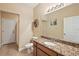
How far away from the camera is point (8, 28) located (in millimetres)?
1463

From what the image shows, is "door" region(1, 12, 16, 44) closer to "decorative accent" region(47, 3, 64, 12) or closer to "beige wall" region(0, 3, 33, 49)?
"beige wall" region(0, 3, 33, 49)

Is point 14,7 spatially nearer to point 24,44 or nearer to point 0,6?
point 0,6

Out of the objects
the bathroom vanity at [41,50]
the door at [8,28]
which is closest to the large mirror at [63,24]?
the bathroom vanity at [41,50]

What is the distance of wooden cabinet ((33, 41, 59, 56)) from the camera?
136 centimetres

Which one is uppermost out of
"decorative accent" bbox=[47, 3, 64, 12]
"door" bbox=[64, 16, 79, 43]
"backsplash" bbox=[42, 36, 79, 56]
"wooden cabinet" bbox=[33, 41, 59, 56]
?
"decorative accent" bbox=[47, 3, 64, 12]

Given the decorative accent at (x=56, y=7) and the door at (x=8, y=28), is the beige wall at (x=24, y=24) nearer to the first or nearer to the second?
the door at (x=8, y=28)

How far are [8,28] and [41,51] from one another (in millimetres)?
671

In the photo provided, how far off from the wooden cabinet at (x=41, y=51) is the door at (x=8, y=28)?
0.39 meters

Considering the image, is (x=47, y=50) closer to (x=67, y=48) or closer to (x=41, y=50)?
(x=41, y=50)

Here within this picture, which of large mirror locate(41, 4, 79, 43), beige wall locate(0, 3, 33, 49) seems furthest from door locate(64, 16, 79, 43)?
beige wall locate(0, 3, 33, 49)

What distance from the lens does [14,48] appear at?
1514 millimetres

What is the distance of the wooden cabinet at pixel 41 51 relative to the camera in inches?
53.5

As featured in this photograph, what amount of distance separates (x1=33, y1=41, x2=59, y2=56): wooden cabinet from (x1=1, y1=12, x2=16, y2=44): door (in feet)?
1.29

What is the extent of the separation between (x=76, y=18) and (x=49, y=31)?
18.7 inches
